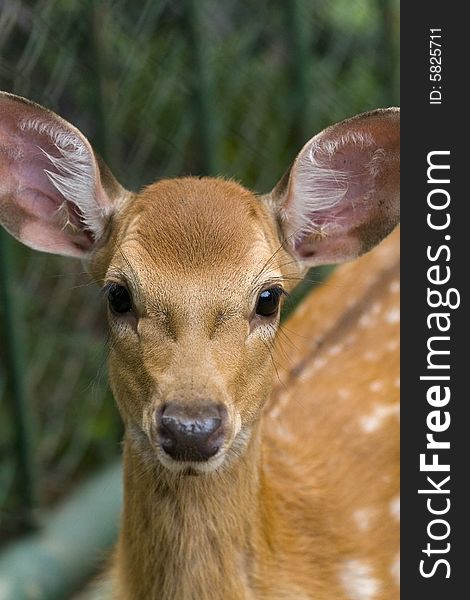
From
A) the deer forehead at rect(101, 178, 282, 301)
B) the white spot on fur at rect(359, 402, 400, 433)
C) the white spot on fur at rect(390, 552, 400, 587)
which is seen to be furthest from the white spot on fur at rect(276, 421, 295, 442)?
the deer forehead at rect(101, 178, 282, 301)

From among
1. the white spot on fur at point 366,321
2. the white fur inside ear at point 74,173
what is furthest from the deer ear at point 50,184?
the white spot on fur at point 366,321

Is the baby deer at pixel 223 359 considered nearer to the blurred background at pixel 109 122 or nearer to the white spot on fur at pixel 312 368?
the white spot on fur at pixel 312 368

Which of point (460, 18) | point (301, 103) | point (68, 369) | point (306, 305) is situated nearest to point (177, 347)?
point (460, 18)

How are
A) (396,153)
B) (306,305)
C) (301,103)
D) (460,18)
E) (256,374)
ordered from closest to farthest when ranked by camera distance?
(256,374), (396,153), (460,18), (306,305), (301,103)

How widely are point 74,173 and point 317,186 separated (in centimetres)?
57

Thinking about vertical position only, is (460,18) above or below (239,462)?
above

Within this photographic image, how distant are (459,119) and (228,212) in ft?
2.92

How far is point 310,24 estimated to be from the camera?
5.43 metres

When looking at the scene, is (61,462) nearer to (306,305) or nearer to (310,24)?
(306,305)

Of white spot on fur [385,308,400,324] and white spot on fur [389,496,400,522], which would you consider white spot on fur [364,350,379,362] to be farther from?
white spot on fur [389,496,400,522]

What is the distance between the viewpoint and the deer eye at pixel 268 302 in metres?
2.44

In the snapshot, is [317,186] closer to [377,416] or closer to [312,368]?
[377,416]

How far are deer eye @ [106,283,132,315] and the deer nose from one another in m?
0.29

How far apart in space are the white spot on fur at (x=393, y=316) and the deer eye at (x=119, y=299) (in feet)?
4.87
